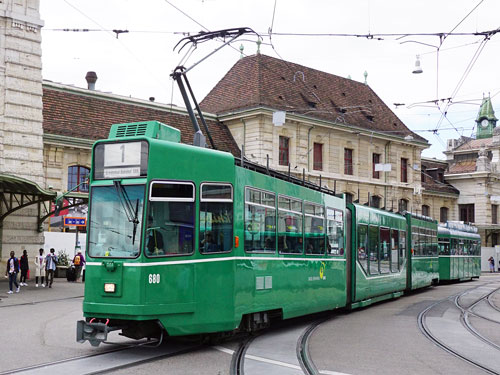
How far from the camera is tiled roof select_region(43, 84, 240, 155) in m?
33.2

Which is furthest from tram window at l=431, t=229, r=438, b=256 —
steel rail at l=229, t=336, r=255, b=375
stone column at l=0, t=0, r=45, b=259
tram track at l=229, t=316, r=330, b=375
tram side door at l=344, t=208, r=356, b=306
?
steel rail at l=229, t=336, r=255, b=375

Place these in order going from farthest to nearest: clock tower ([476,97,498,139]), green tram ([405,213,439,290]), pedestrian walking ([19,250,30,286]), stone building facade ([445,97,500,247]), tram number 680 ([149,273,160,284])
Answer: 1. clock tower ([476,97,498,139])
2. stone building facade ([445,97,500,247])
3. pedestrian walking ([19,250,30,286])
4. green tram ([405,213,439,290])
5. tram number 680 ([149,273,160,284])

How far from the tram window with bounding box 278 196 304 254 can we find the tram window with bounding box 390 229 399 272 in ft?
27.1

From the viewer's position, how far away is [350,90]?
5091 cm

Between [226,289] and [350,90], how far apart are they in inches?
1644

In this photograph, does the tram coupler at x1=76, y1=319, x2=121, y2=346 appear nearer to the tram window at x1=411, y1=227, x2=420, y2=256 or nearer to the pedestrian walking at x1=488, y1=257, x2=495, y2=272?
the tram window at x1=411, y1=227, x2=420, y2=256

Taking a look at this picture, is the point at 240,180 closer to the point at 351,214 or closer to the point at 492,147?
the point at 351,214

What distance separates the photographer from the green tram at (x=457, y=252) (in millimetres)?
33281

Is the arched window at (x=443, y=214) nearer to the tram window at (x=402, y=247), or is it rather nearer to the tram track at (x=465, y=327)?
the tram track at (x=465, y=327)

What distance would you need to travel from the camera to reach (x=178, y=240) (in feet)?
33.6

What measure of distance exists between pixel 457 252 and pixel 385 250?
16306 mm

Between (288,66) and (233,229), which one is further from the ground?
(288,66)

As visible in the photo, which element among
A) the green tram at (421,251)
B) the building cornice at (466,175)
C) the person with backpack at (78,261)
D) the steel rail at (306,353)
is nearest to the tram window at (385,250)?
the green tram at (421,251)

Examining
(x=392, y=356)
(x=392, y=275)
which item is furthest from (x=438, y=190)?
(x=392, y=356)
